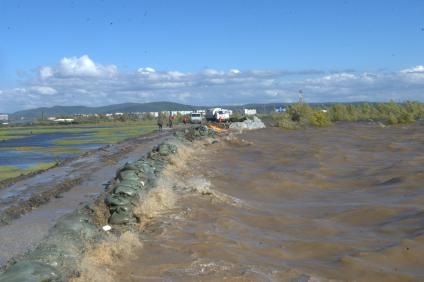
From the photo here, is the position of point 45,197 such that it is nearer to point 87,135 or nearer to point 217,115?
point 87,135

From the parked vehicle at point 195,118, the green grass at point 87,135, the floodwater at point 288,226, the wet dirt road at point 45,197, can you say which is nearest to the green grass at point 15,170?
the wet dirt road at point 45,197

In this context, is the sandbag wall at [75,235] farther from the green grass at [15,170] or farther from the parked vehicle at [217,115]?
the parked vehicle at [217,115]

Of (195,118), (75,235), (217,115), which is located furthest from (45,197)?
(195,118)

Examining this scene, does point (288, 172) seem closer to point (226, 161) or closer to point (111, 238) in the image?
point (226, 161)

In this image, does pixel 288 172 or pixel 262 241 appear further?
pixel 288 172

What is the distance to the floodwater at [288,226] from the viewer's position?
877cm

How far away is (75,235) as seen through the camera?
930 centimetres

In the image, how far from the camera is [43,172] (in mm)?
23828

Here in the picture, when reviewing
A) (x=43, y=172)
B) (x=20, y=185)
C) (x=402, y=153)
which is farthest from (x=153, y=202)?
(x=402, y=153)

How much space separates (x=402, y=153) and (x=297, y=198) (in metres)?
13.1

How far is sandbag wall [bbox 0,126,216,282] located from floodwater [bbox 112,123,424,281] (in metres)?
Answer: 0.56

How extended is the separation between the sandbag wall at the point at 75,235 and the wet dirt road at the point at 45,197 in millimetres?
916

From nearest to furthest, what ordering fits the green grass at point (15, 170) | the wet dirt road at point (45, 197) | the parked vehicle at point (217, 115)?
the wet dirt road at point (45, 197)
the green grass at point (15, 170)
the parked vehicle at point (217, 115)

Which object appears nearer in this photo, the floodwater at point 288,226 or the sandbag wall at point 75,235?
the sandbag wall at point 75,235
